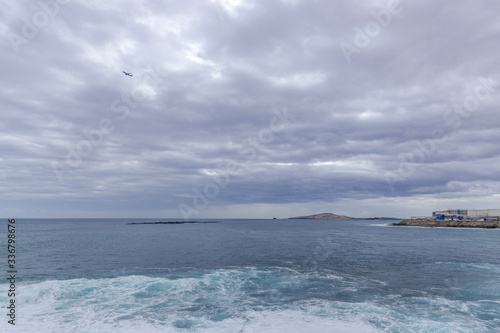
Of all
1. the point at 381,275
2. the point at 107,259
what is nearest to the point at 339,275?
the point at 381,275

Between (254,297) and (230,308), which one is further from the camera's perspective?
(254,297)

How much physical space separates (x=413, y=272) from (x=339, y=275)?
35.3ft

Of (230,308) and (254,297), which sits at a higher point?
(230,308)

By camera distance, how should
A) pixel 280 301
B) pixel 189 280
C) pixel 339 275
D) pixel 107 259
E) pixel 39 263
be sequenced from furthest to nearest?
pixel 107 259
pixel 39 263
pixel 339 275
pixel 189 280
pixel 280 301

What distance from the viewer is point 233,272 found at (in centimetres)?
3581

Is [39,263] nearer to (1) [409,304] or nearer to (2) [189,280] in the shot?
(2) [189,280]

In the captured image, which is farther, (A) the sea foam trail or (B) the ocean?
(B) the ocean

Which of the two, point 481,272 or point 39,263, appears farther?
point 39,263

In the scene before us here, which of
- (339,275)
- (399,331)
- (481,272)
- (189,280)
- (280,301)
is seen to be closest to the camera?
(399,331)

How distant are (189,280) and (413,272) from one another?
94.5 ft

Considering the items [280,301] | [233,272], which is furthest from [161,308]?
[233,272]

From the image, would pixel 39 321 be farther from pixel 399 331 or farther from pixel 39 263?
pixel 39 263

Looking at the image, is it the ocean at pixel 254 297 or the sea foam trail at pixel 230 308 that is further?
the ocean at pixel 254 297

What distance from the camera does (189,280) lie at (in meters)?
31.2
